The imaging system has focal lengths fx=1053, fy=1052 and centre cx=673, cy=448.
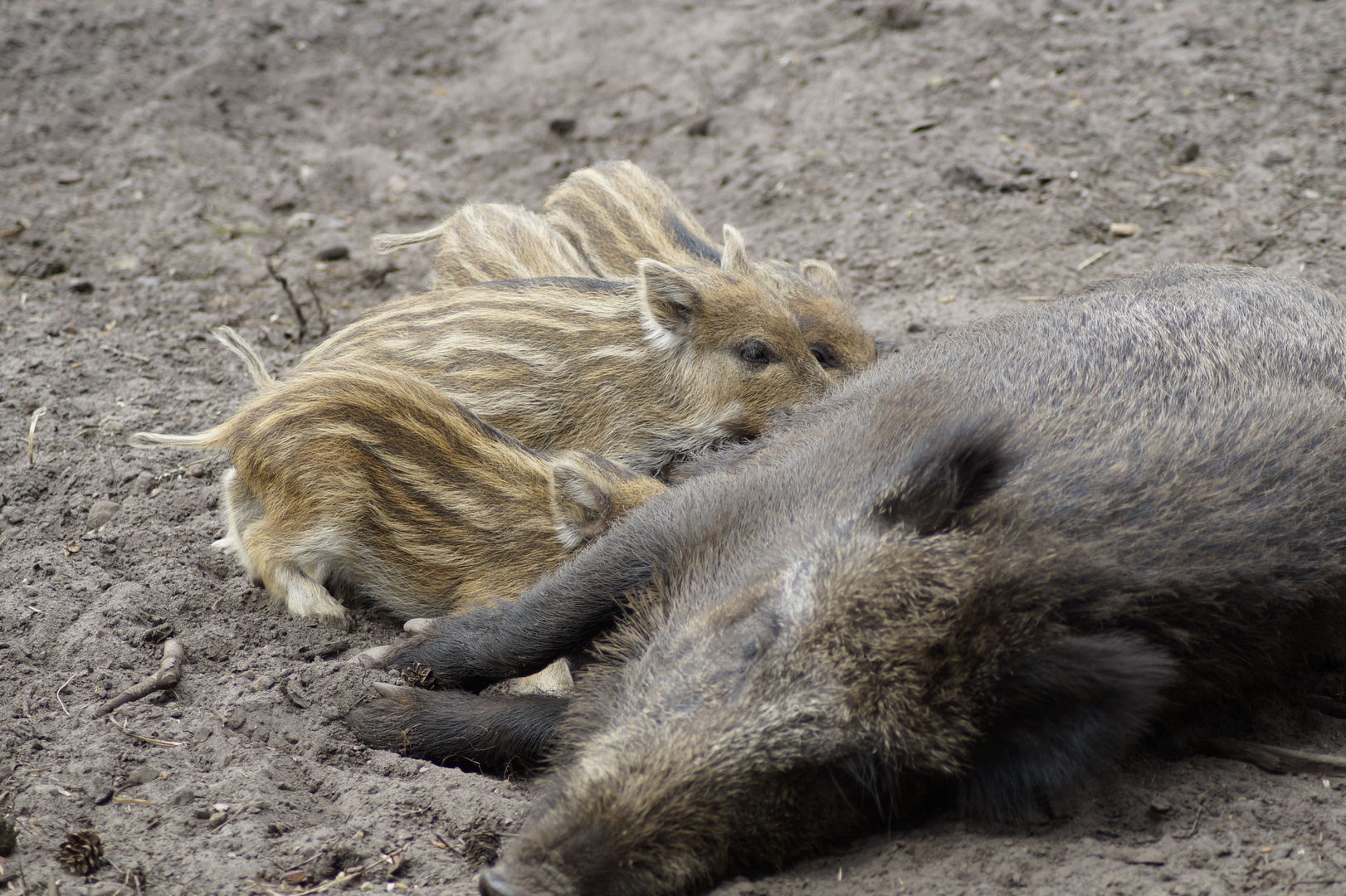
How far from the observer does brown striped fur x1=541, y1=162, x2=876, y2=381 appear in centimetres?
374

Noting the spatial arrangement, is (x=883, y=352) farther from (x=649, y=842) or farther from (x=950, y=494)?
(x=649, y=842)

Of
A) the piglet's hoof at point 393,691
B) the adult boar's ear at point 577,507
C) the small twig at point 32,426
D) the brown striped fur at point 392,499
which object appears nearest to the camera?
the piglet's hoof at point 393,691

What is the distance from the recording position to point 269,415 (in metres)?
3.04

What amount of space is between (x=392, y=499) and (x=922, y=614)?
66.2 inches

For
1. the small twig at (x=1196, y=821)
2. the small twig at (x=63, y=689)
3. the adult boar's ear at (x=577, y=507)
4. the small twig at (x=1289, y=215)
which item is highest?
the small twig at (x=1289, y=215)

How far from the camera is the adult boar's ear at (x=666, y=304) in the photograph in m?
3.67

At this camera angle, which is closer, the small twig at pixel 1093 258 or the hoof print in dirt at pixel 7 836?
the hoof print in dirt at pixel 7 836

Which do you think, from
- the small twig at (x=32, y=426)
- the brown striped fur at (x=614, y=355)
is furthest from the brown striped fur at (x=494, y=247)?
the small twig at (x=32, y=426)

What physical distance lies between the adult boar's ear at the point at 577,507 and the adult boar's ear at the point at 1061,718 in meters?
1.22

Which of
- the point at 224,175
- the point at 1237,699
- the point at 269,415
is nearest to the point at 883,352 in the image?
the point at 1237,699

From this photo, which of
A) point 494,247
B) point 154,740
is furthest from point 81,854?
point 494,247

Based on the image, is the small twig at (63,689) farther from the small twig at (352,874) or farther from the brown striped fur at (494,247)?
the brown striped fur at (494,247)

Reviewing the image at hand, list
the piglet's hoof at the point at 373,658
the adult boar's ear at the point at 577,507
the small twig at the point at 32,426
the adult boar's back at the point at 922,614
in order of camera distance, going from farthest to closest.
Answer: the small twig at the point at 32,426 → the adult boar's ear at the point at 577,507 → the piglet's hoof at the point at 373,658 → the adult boar's back at the point at 922,614

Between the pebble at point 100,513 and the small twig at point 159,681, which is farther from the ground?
the small twig at point 159,681
